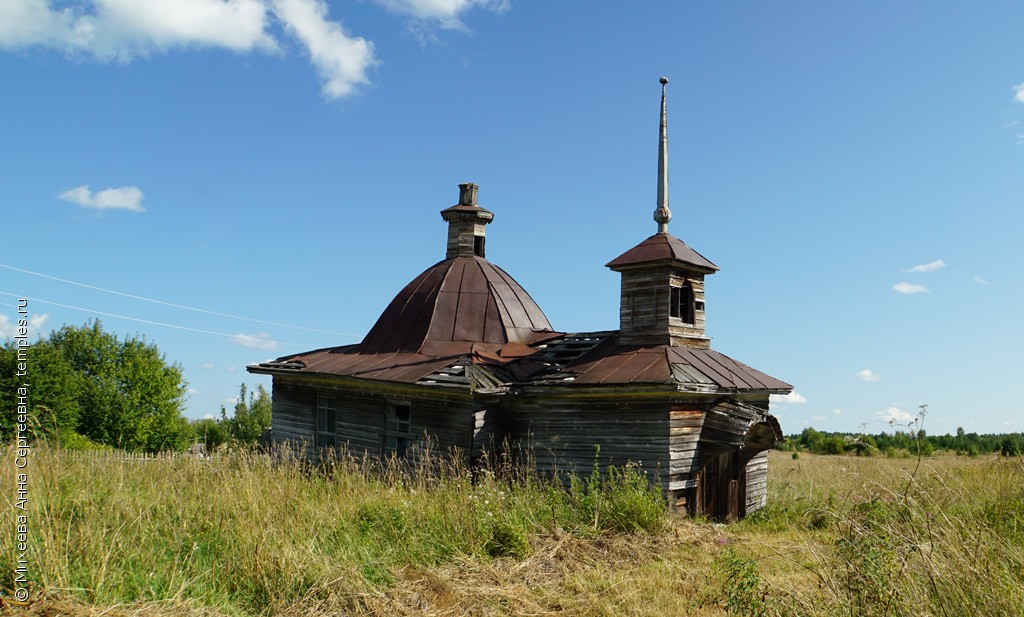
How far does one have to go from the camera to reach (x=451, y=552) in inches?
274

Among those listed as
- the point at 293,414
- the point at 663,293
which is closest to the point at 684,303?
the point at 663,293

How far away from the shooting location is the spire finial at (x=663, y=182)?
46.8 feet

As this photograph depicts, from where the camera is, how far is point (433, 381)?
11633 millimetres

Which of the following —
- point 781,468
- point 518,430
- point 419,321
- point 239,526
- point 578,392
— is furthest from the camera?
point 781,468

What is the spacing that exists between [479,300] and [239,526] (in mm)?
9731

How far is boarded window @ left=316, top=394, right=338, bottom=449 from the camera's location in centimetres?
1432

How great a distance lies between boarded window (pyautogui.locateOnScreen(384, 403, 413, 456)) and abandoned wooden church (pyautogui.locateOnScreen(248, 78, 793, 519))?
0.03 m

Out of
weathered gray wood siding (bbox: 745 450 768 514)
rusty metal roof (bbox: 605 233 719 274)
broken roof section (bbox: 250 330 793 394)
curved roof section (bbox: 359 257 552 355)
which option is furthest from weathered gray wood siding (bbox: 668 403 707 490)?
curved roof section (bbox: 359 257 552 355)

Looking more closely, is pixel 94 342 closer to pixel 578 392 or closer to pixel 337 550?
pixel 578 392

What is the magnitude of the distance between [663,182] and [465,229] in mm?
5281

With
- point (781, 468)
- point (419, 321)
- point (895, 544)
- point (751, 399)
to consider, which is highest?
point (419, 321)

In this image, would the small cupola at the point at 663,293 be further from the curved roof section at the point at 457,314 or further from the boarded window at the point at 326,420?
the boarded window at the point at 326,420

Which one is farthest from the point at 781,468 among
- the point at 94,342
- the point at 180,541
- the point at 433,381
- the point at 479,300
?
the point at 94,342

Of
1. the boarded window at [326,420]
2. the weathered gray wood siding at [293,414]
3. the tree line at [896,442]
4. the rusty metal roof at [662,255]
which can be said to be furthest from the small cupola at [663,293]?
the tree line at [896,442]
